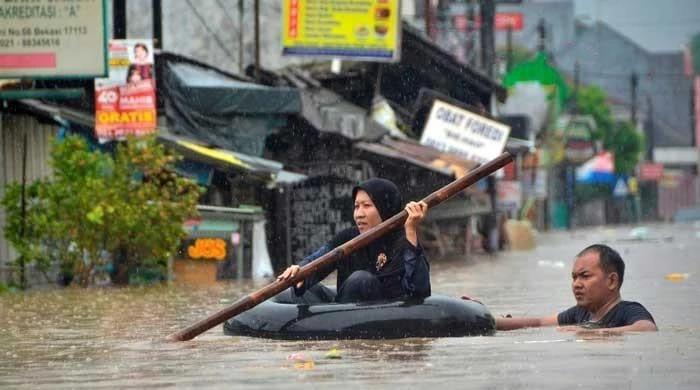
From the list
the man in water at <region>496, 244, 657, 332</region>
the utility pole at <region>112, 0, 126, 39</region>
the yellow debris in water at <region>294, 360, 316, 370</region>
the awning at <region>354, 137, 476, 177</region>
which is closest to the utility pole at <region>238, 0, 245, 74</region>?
the awning at <region>354, 137, 476, 177</region>

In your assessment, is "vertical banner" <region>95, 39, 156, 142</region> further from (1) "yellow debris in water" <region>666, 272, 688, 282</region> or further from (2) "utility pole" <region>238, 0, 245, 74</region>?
(2) "utility pole" <region>238, 0, 245, 74</region>

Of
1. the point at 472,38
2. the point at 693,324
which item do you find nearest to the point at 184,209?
the point at 693,324

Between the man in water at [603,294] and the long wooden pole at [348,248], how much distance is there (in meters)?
0.89

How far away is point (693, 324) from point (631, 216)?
8269 cm

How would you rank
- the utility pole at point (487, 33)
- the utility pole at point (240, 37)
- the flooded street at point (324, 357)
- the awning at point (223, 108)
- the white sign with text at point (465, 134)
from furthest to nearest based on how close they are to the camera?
the utility pole at point (487, 33), the white sign with text at point (465, 134), the utility pole at point (240, 37), the awning at point (223, 108), the flooded street at point (324, 357)

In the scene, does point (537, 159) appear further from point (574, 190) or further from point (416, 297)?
point (416, 297)

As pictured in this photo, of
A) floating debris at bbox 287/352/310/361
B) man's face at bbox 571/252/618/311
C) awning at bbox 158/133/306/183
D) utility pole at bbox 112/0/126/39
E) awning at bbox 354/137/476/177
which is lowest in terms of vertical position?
awning at bbox 354/137/476/177

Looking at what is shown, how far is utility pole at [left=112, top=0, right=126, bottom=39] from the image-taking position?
26.2 meters

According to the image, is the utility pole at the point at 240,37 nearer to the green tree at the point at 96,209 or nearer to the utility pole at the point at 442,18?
the green tree at the point at 96,209

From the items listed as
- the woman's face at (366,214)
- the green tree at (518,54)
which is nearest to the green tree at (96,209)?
the woman's face at (366,214)

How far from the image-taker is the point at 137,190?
73.2 feet

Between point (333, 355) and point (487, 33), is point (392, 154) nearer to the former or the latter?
point (487, 33)

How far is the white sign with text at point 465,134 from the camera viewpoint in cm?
3544

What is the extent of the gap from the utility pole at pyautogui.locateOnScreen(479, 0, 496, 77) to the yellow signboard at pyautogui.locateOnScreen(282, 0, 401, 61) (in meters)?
13.7
